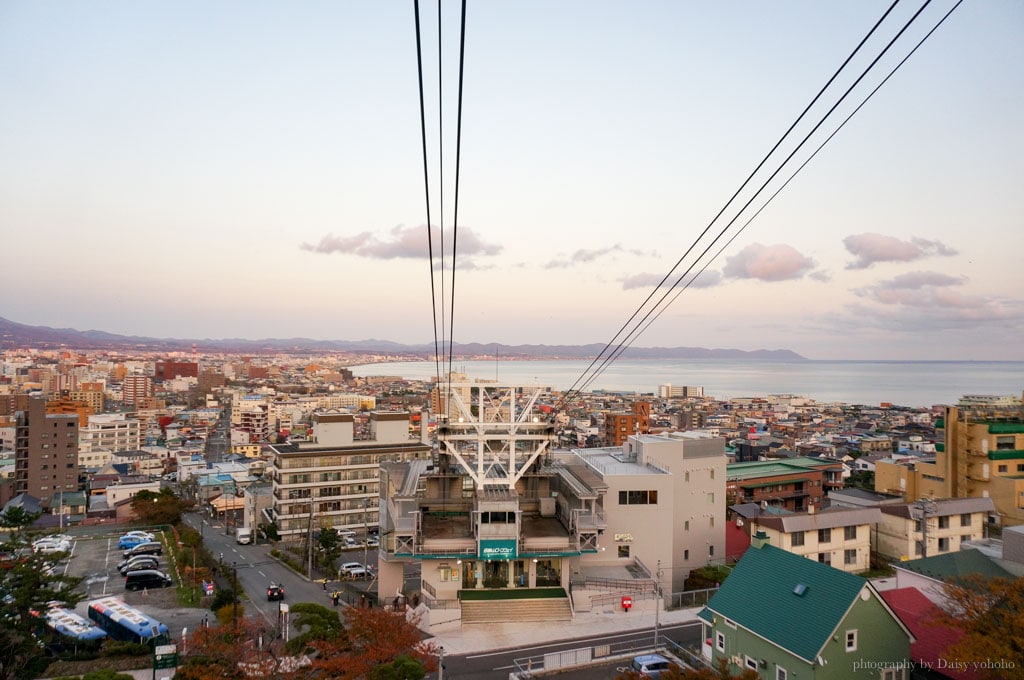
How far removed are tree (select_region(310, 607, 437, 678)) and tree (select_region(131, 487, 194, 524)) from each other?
25.0 m

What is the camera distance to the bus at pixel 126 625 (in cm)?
1471

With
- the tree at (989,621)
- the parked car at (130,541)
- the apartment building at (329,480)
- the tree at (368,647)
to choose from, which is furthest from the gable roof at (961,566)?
the parked car at (130,541)

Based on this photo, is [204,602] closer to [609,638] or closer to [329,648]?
[329,648]

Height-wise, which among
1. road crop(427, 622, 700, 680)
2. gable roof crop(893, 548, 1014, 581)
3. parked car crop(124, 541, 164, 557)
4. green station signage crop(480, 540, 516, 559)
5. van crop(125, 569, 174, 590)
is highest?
gable roof crop(893, 548, 1014, 581)

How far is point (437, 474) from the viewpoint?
20.1 metres

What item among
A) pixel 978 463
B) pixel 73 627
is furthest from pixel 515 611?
pixel 978 463

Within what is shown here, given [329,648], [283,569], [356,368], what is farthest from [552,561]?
[356,368]

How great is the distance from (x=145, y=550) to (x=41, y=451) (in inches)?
851

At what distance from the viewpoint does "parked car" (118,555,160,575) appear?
2245 centimetres

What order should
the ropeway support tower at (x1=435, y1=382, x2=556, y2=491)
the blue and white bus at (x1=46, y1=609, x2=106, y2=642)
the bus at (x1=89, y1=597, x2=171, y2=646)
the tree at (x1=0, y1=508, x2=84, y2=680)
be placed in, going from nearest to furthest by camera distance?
the tree at (x1=0, y1=508, x2=84, y2=680) → the blue and white bus at (x1=46, y1=609, x2=106, y2=642) → the bus at (x1=89, y1=597, x2=171, y2=646) → the ropeway support tower at (x1=435, y1=382, x2=556, y2=491)

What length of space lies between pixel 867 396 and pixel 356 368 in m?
135

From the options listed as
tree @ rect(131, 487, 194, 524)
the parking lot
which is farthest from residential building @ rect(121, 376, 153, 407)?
the parking lot

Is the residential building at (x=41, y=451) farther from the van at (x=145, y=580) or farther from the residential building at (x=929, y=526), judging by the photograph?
the residential building at (x=929, y=526)

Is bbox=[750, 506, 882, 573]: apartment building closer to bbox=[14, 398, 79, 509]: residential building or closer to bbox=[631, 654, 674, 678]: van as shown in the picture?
bbox=[631, 654, 674, 678]: van
